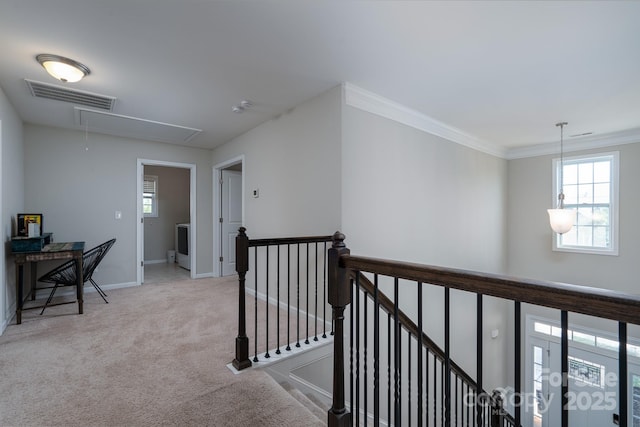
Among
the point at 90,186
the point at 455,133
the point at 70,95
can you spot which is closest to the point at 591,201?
the point at 455,133

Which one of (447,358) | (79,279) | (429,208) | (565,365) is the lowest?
(79,279)

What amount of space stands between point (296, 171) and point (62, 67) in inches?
86.2

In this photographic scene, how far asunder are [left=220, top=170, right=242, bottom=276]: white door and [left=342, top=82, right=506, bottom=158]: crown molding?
3.18m

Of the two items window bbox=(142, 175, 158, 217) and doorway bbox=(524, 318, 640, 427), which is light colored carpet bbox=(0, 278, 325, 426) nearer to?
window bbox=(142, 175, 158, 217)

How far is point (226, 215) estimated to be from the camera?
5406mm

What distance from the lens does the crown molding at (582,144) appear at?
4332 millimetres

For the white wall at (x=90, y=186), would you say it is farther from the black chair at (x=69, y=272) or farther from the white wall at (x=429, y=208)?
the white wall at (x=429, y=208)

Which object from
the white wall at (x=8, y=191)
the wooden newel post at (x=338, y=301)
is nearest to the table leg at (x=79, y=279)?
the white wall at (x=8, y=191)

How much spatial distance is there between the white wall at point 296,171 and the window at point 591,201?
444 cm

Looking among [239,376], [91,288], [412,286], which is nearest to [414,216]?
[412,286]

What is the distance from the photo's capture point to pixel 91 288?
4.35 m

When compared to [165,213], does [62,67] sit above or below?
above

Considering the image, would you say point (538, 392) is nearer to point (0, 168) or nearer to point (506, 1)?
point (506, 1)

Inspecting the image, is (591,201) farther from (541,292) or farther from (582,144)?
(541,292)
